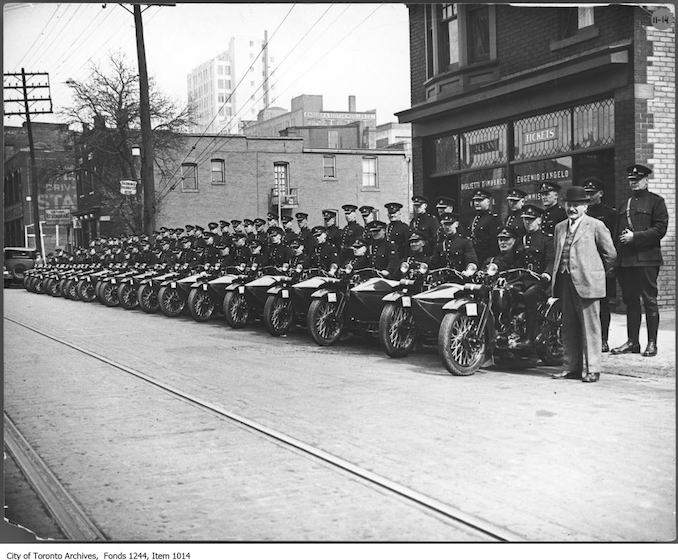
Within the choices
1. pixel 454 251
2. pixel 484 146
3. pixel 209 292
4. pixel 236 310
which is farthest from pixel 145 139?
pixel 484 146

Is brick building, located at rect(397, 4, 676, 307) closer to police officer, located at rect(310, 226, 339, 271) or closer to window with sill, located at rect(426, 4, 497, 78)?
window with sill, located at rect(426, 4, 497, 78)

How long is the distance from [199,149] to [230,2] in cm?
288

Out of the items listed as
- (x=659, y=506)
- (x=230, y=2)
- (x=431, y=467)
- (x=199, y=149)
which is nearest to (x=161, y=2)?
(x=230, y=2)

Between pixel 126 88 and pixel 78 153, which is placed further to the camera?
pixel 78 153

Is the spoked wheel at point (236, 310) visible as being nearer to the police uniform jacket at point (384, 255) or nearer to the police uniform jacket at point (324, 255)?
the police uniform jacket at point (324, 255)

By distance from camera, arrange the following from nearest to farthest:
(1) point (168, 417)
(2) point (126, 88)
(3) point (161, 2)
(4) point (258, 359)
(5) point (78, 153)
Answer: (3) point (161, 2), (1) point (168, 417), (2) point (126, 88), (5) point (78, 153), (4) point (258, 359)

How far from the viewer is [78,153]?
24.8ft

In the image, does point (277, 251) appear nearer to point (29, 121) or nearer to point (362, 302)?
point (362, 302)

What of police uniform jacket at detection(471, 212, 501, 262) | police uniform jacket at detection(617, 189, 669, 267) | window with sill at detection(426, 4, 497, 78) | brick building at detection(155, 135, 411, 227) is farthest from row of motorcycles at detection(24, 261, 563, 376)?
window with sill at detection(426, 4, 497, 78)

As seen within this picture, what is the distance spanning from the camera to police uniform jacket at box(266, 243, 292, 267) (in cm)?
1170

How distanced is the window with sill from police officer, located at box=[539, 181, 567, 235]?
5.69 feet

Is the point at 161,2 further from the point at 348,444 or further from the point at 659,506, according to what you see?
the point at 659,506

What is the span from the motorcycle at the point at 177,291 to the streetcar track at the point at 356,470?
6.25m

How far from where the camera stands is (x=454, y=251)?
8.19 meters
